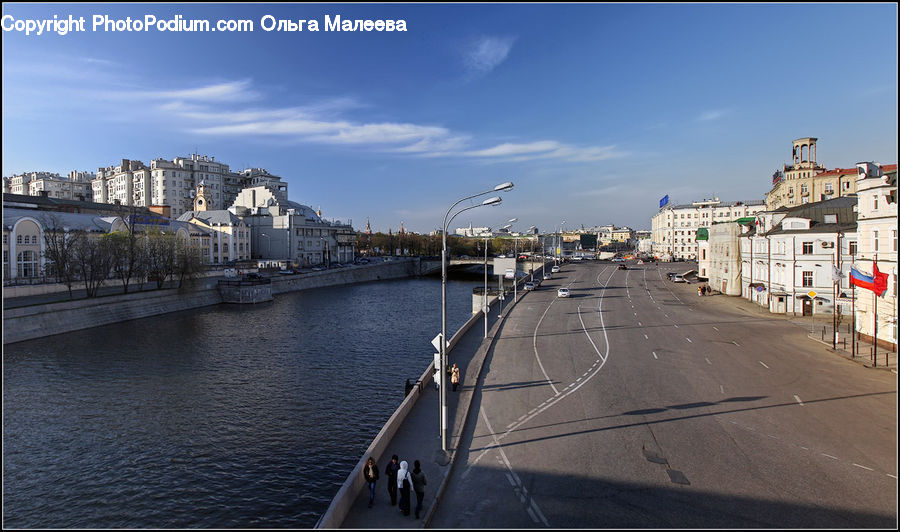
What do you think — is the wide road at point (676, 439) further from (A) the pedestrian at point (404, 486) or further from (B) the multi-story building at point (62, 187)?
(B) the multi-story building at point (62, 187)

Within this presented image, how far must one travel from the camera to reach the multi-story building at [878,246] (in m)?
29.5

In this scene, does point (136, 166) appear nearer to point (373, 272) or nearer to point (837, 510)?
point (373, 272)

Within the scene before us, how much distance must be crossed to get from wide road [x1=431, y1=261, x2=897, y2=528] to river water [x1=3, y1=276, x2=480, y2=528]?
664 centimetres

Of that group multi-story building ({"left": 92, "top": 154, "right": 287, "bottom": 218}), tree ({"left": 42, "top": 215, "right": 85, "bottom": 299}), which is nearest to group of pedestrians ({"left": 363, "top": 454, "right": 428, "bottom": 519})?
tree ({"left": 42, "top": 215, "right": 85, "bottom": 299})

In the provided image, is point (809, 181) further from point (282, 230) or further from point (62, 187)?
point (62, 187)

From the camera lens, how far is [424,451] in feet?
53.0

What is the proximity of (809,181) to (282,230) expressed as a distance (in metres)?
105

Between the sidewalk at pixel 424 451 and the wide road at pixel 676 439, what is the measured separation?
0.47 m

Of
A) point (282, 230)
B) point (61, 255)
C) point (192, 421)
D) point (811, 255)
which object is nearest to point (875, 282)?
point (811, 255)

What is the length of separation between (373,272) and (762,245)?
3326 inches

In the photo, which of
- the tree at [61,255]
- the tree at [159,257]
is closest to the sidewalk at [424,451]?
the tree at [61,255]

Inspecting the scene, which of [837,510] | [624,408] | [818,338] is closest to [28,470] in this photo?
[624,408]

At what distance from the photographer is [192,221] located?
101375 mm

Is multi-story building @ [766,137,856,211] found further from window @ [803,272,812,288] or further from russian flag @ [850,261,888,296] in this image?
russian flag @ [850,261,888,296]
